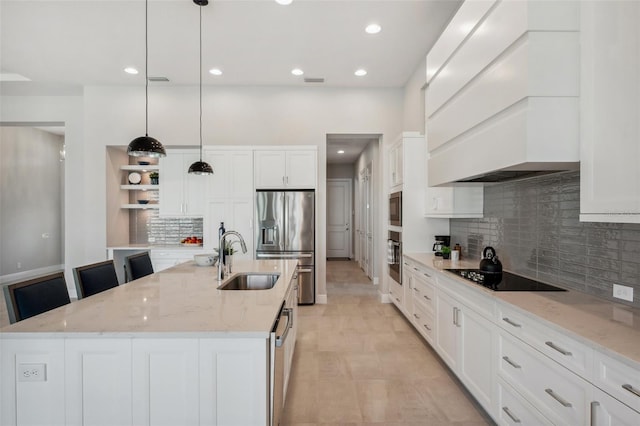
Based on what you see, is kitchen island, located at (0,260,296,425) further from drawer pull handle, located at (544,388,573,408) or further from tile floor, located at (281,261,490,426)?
drawer pull handle, located at (544,388,573,408)

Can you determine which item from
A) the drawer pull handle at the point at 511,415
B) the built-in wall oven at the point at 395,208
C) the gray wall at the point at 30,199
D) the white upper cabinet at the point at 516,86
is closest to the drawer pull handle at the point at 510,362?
the drawer pull handle at the point at 511,415

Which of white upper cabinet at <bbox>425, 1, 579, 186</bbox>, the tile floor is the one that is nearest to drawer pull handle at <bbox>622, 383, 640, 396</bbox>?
white upper cabinet at <bbox>425, 1, 579, 186</bbox>

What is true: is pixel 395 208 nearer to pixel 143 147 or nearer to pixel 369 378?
pixel 369 378

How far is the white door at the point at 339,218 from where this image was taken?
10352 mm

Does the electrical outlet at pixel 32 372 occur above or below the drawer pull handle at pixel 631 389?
below

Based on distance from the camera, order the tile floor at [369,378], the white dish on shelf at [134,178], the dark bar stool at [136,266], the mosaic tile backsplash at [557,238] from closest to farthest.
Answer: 1. the mosaic tile backsplash at [557,238]
2. the tile floor at [369,378]
3. the dark bar stool at [136,266]
4. the white dish on shelf at [134,178]

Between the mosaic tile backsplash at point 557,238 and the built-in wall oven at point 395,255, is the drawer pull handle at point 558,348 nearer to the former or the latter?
the mosaic tile backsplash at point 557,238

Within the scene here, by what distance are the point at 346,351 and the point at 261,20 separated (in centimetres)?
349

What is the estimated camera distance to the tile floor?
229 cm

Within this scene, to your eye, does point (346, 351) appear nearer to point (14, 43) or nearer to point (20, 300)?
point (20, 300)

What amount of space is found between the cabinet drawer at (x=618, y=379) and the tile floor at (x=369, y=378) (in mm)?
1221

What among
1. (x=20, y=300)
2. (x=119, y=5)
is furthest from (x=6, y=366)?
(x=119, y=5)

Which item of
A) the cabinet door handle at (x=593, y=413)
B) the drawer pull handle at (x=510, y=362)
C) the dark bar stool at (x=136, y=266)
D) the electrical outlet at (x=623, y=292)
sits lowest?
the drawer pull handle at (x=510, y=362)

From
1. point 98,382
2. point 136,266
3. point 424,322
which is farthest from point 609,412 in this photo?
point 136,266
